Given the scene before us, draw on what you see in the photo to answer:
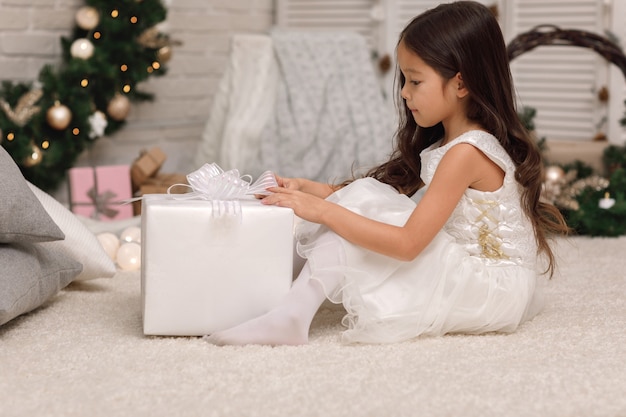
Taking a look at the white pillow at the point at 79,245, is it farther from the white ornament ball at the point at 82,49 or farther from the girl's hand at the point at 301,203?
the white ornament ball at the point at 82,49

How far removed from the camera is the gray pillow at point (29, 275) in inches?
67.9

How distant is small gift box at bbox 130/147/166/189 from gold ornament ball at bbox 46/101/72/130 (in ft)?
1.09

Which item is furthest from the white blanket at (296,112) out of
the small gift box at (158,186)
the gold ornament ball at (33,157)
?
the gold ornament ball at (33,157)

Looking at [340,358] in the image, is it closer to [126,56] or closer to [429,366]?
[429,366]

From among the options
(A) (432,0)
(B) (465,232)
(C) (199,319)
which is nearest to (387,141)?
(A) (432,0)

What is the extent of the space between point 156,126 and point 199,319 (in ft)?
7.12

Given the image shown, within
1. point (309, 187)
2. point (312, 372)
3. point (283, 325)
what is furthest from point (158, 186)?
point (312, 372)

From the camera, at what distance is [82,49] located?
3.10 metres

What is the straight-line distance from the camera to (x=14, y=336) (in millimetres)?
1764

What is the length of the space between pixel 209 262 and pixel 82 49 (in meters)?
1.65

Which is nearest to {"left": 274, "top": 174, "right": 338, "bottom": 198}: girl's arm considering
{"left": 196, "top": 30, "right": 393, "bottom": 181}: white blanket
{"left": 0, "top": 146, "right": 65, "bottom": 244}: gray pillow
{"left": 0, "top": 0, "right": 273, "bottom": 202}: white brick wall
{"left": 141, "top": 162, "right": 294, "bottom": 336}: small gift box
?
{"left": 141, "top": 162, "right": 294, "bottom": 336}: small gift box

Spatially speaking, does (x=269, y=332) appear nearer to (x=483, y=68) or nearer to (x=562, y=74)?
(x=483, y=68)

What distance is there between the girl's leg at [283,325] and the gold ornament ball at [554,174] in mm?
1694

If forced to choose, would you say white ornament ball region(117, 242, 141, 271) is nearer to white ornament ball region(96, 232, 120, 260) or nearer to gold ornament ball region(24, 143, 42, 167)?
white ornament ball region(96, 232, 120, 260)
